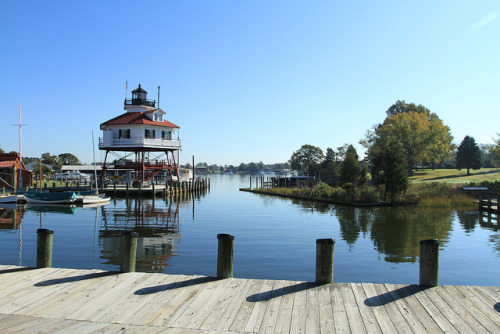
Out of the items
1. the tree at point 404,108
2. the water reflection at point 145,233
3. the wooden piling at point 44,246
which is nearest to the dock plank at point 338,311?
the wooden piling at point 44,246

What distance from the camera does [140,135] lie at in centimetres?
5272

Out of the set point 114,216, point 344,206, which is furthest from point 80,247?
point 344,206

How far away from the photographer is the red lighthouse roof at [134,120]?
52.8 m

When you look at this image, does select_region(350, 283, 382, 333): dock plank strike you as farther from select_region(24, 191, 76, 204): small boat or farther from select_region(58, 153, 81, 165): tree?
select_region(58, 153, 81, 165): tree

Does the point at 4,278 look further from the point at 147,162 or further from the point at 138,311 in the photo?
the point at 147,162

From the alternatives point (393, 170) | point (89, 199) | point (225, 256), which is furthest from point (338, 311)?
point (89, 199)

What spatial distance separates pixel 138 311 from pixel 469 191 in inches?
1736

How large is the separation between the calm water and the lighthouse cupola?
25.6m

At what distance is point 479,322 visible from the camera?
5.98 meters

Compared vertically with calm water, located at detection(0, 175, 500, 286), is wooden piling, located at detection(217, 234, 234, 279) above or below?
above

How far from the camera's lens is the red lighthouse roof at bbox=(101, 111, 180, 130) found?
52844mm

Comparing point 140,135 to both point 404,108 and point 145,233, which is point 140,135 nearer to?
point 145,233

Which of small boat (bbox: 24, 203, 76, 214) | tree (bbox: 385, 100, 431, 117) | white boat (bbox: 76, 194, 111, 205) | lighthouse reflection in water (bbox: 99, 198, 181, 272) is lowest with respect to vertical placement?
lighthouse reflection in water (bbox: 99, 198, 181, 272)

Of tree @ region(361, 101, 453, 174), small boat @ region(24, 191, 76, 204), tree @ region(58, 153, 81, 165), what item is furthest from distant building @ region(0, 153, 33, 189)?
tree @ region(58, 153, 81, 165)
